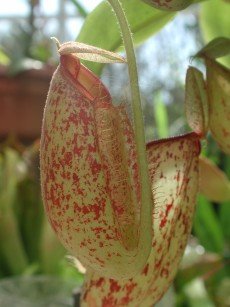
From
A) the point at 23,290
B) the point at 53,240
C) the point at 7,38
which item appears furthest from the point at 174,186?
the point at 7,38

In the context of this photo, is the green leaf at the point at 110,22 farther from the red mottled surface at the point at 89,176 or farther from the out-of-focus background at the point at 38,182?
the red mottled surface at the point at 89,176

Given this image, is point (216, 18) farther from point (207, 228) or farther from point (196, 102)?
point (207, 228)

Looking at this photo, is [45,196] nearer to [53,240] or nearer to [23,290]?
[23,290]

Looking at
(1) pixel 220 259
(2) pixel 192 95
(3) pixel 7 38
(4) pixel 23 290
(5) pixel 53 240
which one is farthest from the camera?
(3) pixel 7 38

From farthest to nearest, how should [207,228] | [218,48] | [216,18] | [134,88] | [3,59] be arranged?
1. [3,59]
2. [207,228]
3. [216,18]
4. [218,48]
5. [134,88]

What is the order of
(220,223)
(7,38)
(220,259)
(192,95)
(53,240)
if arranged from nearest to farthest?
(192,95) → (220,259) → (53,240) → (220,223) → (7,38)

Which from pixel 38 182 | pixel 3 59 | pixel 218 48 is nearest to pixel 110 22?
pixel 218 48
